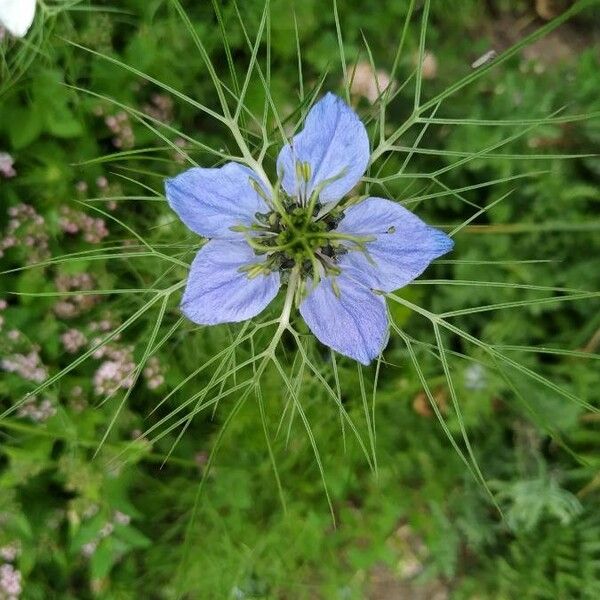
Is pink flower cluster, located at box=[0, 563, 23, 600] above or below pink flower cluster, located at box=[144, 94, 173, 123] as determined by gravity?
below

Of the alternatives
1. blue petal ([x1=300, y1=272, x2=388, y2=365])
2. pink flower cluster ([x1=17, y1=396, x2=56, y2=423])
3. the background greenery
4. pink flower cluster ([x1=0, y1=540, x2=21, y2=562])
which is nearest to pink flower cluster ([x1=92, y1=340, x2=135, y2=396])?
the background greenery

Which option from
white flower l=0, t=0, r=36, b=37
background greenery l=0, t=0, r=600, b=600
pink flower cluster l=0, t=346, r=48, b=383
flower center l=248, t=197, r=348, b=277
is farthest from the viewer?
background greenery l=0, t=0, r=600, b=600

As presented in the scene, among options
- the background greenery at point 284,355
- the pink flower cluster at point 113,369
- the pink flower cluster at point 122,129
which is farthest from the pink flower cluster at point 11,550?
the pink flower cluster at point 122,129

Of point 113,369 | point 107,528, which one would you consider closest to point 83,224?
point 113,369

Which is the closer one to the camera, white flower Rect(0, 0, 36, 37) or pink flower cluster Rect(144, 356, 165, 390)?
white flower Rect(0, 0, 36, 37)

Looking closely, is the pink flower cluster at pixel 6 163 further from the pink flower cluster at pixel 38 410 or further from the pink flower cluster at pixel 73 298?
the pink flower cluster at pixel 38 410

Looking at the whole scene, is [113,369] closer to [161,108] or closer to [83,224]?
[83,224]

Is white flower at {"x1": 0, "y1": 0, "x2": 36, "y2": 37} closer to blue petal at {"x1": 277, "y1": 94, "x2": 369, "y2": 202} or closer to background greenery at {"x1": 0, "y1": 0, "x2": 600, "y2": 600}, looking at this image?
background greenery at {"x1": 0, "y1": 0, "x2": 600, "y2": 600}
